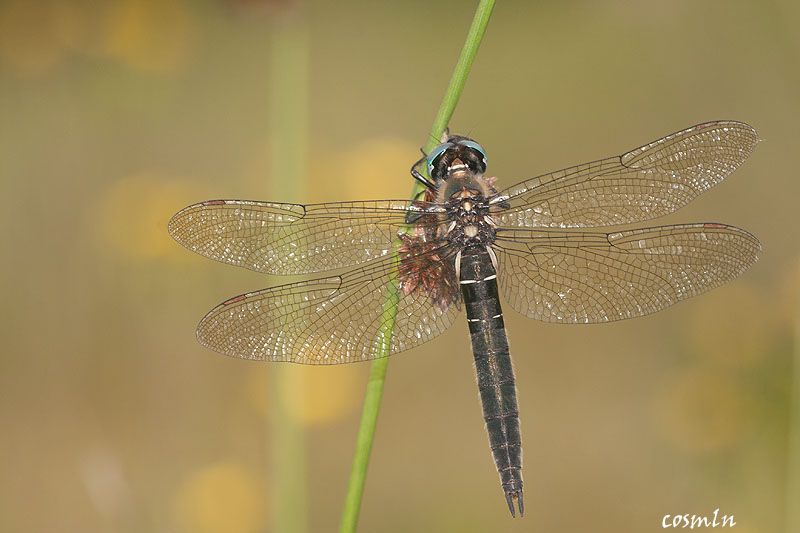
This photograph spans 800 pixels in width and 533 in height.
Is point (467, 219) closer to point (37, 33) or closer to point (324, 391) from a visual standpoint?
point (324, 391)

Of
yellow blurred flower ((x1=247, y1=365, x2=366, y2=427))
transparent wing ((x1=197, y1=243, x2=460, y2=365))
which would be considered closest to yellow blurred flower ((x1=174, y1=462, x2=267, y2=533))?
yellow blurred flower ((x1=247, y1=365, x2=366, y2=427))

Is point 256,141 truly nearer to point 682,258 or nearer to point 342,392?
point 342,392

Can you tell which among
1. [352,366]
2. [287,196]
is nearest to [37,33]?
[352,366]

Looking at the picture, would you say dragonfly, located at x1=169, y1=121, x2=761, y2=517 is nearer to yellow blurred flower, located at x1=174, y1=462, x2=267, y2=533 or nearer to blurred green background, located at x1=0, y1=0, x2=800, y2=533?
blurred green background, located at x1=0, y1=0, x2=800, y2=533

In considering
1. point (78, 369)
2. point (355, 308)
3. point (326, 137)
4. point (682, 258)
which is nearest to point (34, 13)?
point (326, 137)

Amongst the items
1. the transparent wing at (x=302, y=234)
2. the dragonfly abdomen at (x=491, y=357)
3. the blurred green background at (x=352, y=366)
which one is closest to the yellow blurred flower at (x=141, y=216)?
the blurred green background at (x=352, y=366)

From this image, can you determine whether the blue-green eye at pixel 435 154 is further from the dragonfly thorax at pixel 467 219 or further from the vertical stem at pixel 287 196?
the vertical stem at pixel 287 196
